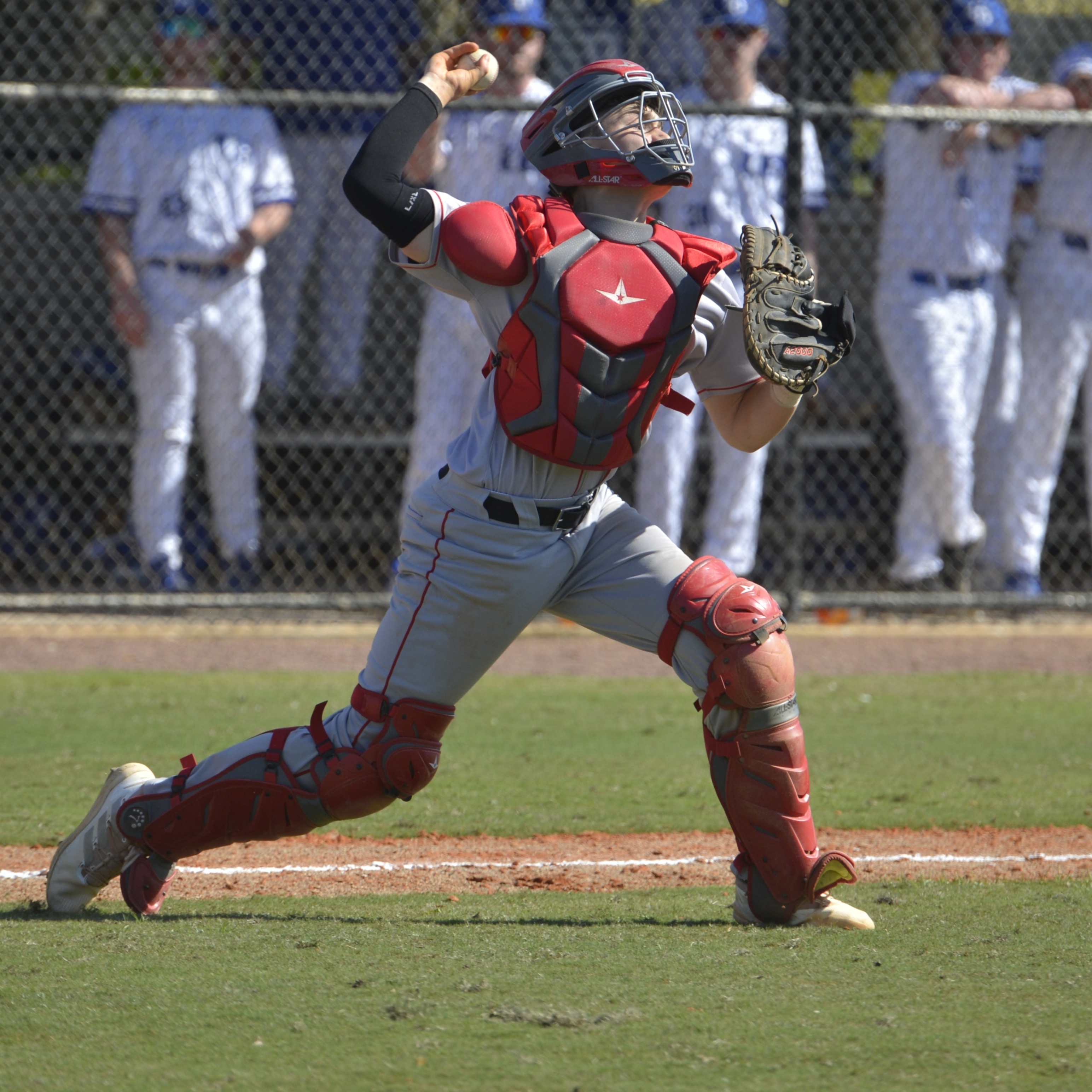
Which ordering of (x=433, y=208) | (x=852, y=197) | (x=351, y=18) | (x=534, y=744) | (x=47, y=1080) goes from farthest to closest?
1. (x=852, y=197)
2. (x=351, y=18)
3. (x=534, y=744)
4. (x=433, y=208)
5. (x=47, y=1080)

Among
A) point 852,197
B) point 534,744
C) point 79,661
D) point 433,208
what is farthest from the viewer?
point 852,197

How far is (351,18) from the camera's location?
734 cm

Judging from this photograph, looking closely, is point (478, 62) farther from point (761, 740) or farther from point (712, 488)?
point (712, 488)

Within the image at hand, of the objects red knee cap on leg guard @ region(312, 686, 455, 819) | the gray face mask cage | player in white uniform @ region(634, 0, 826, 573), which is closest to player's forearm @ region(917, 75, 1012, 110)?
player in white uniform @ region(634, 0, 826, 573)

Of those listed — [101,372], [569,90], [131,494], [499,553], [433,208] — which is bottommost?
[131,494]

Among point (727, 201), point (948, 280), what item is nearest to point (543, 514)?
point (727, 201)

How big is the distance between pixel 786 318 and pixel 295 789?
136cm

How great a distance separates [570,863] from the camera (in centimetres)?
366

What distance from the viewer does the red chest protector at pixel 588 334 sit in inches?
114

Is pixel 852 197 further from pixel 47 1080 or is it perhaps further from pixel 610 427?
pixel 47 1080

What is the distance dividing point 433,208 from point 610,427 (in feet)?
1.83

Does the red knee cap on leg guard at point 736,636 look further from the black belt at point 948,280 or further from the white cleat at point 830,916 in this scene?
the black belt at point 948,280

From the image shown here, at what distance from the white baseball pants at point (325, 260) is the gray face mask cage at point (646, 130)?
4.59 m

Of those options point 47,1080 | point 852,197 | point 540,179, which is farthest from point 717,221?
point 47,1080
